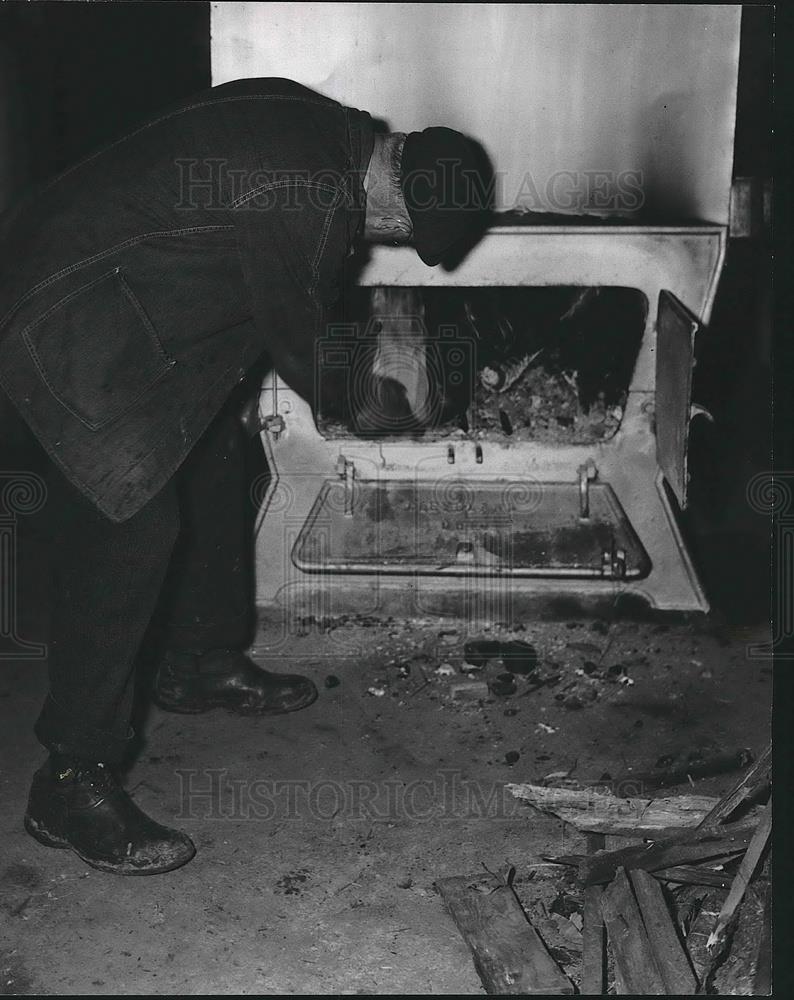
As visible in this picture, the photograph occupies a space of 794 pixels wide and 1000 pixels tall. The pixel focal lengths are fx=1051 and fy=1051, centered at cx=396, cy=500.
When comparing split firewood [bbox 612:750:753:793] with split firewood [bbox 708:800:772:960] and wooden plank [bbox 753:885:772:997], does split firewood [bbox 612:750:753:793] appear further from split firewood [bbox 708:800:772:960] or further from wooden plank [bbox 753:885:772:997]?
wooden plank [bbox 753:885:772:997]

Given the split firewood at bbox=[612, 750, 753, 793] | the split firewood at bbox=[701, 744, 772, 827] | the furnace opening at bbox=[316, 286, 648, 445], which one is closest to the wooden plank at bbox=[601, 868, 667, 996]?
the split firewood at bbox=[701, 744, 772, 827]

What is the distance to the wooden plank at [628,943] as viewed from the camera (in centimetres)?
167

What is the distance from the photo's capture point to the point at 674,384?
8.77ft

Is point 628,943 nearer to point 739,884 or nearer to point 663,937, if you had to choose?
point 663,937

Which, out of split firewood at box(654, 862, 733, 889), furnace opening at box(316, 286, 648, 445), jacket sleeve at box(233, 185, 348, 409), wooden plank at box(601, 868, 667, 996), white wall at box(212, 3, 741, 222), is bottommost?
wooden plank at box(601, 868, 667, 996)

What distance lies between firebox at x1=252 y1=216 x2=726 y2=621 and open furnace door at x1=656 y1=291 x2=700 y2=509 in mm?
53

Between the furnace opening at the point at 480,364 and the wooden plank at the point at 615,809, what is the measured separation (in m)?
1.13

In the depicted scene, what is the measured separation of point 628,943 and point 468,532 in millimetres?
1504

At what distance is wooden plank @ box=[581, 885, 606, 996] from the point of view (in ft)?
5.54

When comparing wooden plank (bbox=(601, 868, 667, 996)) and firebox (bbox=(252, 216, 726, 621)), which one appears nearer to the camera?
wooden plank (bbox=(601, 868, 667, 996))

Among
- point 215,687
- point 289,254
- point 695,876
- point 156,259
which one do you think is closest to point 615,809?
point 695,876

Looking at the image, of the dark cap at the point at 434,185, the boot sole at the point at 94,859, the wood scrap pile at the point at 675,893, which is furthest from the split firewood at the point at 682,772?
the dark cap at the point at 434,185

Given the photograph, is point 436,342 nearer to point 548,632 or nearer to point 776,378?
point 548,632

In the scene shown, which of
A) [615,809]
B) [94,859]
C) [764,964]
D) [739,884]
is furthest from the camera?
[615,809]
